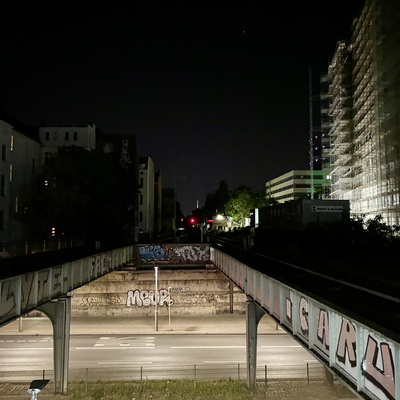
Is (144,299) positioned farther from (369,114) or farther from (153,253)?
(369,114)

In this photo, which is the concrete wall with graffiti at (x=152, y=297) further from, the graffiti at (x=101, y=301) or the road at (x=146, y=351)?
the road at (x=146, y=351)

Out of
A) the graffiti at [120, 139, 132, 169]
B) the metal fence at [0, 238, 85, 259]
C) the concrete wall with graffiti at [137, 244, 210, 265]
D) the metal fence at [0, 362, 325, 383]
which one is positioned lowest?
the metal fence at [0, 362, 325, 383]

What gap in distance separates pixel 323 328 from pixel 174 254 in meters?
32.7

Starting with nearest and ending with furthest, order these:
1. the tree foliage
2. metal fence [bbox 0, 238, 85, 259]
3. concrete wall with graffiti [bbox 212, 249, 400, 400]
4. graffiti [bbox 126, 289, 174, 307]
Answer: concrete wall with graffiti [bbox 212, 249, 400, 400], metal fence [bbox 0, 238, 85, 259], graffiti [bbox 126, 289, 174, 307], the tree foliage

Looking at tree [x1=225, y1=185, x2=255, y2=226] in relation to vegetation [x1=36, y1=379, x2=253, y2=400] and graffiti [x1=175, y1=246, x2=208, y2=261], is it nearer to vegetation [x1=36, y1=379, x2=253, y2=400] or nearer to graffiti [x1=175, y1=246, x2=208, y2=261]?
graffiti [x1=175, y1=246, x2=208, y2=261]

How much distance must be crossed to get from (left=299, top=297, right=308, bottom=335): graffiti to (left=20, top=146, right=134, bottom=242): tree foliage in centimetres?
3905

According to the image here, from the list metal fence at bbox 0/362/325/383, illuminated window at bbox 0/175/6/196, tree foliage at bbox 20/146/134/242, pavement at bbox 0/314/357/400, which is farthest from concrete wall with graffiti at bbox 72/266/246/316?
illuminated window at bbox 0/175/6/196

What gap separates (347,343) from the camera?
28.7 ft

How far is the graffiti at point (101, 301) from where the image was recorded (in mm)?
39812

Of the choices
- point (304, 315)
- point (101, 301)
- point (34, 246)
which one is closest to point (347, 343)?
point (304, 315)

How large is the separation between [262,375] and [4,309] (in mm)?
15061

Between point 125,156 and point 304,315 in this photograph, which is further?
point 125,156

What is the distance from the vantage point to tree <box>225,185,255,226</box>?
324 ft

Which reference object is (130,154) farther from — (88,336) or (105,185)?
(88,336)
